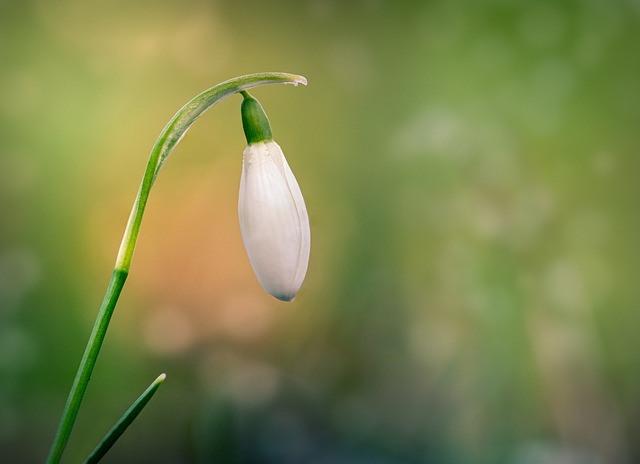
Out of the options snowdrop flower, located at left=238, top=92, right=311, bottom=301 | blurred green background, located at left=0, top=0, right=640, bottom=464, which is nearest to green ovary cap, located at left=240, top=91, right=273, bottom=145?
snowdrop flower, located at left=238, top=92, right=311, bottom=301

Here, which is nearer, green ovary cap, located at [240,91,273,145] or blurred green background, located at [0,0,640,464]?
green ovary cap, located at [240,91,273,145]

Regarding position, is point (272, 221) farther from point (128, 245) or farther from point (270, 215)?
point (128, 245)

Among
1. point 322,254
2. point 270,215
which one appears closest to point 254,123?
point 270,215

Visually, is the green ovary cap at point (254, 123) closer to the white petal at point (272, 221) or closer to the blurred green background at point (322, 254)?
the white petal at point (272, 221)

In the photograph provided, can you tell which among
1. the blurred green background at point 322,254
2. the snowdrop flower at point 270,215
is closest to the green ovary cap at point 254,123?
the snowdrop flower at point 270,215

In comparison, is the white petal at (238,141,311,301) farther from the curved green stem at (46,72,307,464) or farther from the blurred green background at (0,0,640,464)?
the blurred green background at (0,0,640,464)

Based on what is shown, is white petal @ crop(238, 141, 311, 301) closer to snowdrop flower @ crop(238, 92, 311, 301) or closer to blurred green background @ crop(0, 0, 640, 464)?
snowdrop flower @ crop(238, 92, 311, 301)

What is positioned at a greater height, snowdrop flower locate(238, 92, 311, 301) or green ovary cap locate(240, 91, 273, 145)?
green ovary cap locate(240, 91, 273, 145)

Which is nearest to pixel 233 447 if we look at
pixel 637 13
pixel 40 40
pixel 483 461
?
pixel 483 461

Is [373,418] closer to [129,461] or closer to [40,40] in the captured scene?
[129,461]
